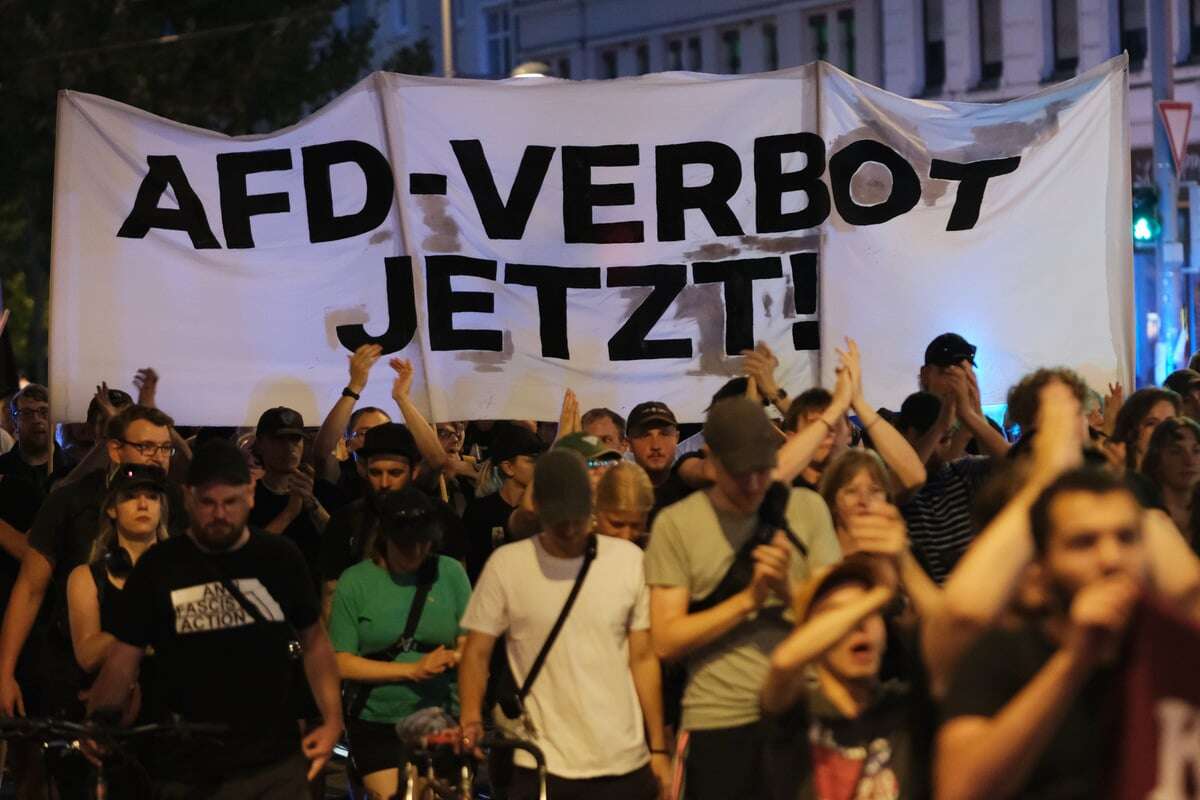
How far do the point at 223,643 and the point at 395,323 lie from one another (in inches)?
153

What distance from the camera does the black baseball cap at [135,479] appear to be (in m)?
8.45

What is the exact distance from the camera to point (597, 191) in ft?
36.5

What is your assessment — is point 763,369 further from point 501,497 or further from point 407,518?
point 407,518

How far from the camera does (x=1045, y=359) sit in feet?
35.9

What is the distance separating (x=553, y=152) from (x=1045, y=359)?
101 inches

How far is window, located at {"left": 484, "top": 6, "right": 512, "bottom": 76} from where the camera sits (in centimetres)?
5350

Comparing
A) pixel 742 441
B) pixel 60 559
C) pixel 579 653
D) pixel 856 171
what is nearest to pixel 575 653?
pixel 579 653

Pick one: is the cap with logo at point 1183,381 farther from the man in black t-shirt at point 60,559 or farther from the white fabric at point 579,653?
the man in black t-shirt at point 60,559

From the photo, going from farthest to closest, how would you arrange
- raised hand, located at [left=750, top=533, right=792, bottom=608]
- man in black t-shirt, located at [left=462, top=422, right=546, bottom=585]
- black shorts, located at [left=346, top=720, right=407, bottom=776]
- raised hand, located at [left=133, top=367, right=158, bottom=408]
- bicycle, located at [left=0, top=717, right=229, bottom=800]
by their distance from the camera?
raised hand, located at [left=133, top=367, right=158, bottom=408]
man in black t-shirt, located at [left=462, top=422, right=546, bottom=585]
black shorts, located at [left=346, top=720, right=407, bottom=776]
bicycle, located at [left=0, top=717, right=229, bottom=800]
raised hand, located at [left=750, top=533, right=792, bottom=608]

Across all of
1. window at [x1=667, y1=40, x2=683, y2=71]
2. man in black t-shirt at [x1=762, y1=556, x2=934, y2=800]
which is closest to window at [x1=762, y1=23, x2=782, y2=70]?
window at [x1=667, y1=40, x2=683, y2=71]

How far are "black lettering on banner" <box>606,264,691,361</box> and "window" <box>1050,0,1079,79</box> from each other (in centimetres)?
3226

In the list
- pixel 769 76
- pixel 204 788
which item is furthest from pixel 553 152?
pixel 204 788

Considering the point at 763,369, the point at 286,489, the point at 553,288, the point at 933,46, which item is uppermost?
the point at 933,46

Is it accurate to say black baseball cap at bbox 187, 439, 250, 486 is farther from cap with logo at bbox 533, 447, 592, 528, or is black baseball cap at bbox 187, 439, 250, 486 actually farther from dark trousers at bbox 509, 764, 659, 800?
dark trousers at bbox 509, 764, 659, 800
